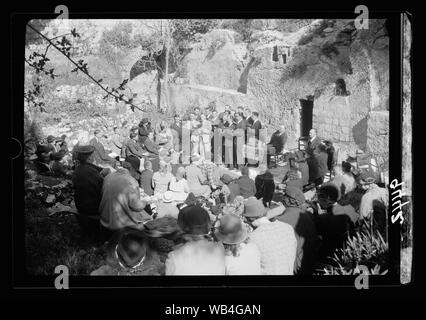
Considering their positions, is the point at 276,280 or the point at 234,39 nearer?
the point at 276,280

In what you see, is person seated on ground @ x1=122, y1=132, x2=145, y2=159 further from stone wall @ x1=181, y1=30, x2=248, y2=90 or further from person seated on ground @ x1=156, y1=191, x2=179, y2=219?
stone wall @ x1=181, y1=30, x2=248, y2=90

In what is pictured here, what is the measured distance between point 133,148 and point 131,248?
1436 millimetres

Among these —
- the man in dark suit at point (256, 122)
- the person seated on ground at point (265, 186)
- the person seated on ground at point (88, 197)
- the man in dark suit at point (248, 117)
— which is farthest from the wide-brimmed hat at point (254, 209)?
the person seated on ground at point (88, 197)

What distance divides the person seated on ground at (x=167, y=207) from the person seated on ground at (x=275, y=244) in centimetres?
123

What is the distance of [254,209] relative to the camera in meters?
11.8

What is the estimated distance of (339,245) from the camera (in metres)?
11.8

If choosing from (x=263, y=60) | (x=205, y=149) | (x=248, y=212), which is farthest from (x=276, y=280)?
(x=263, y=60)

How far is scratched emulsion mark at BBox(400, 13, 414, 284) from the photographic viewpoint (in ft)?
38.8

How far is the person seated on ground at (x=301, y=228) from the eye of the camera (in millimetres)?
11352

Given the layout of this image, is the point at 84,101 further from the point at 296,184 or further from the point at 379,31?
the point at 379,31

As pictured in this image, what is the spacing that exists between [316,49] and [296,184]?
1.93m

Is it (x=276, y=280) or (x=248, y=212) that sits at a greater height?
(x=248, y=212)

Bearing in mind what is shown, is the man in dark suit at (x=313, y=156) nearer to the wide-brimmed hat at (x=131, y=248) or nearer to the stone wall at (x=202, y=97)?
the stone wall at (x=202, y=97)

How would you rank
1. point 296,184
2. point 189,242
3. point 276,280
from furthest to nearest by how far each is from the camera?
point 296,184, point 276,280, point 189,242
